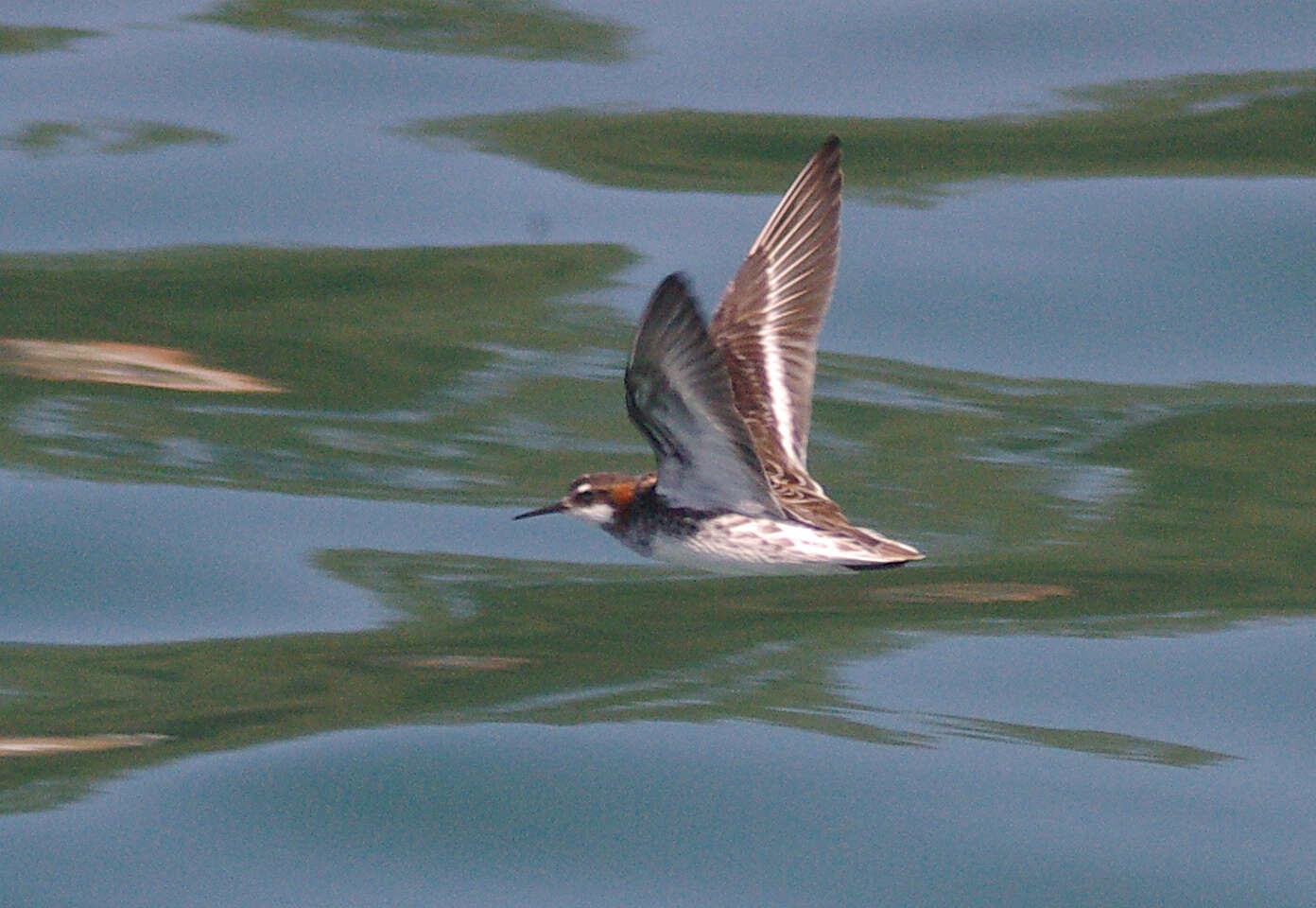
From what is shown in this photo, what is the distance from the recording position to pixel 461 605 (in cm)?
776

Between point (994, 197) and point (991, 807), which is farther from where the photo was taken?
point (994, 197)

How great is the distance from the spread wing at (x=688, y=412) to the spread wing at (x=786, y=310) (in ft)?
2.15

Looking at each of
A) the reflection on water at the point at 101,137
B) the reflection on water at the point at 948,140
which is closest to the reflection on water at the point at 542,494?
the reflection on water at the point at 948,140

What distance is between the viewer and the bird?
6117 mm

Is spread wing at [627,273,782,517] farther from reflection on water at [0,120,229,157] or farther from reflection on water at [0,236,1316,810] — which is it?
reflection on water at [0,120,229,157]

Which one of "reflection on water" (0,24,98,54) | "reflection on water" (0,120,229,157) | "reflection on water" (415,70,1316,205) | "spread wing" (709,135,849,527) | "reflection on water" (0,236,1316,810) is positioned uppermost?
"reflection on water" (0,24,98,54)

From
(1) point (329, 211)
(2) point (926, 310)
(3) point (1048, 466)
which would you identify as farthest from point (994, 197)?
(1) point (329, 211)

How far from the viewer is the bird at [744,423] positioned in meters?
6.12

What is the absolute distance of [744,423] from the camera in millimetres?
6199

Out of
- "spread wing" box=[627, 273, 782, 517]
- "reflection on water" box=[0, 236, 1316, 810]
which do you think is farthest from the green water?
"spread wing" box=[627, 273, 782, 517]

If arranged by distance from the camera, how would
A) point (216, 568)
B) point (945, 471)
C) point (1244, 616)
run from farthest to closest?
point (945, 471) < point (216, 568) < point (1244, 616)

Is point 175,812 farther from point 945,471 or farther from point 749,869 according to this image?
point 945,471

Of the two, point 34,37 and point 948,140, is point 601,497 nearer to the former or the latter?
point 948,140

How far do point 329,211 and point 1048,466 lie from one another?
3.22 metres
